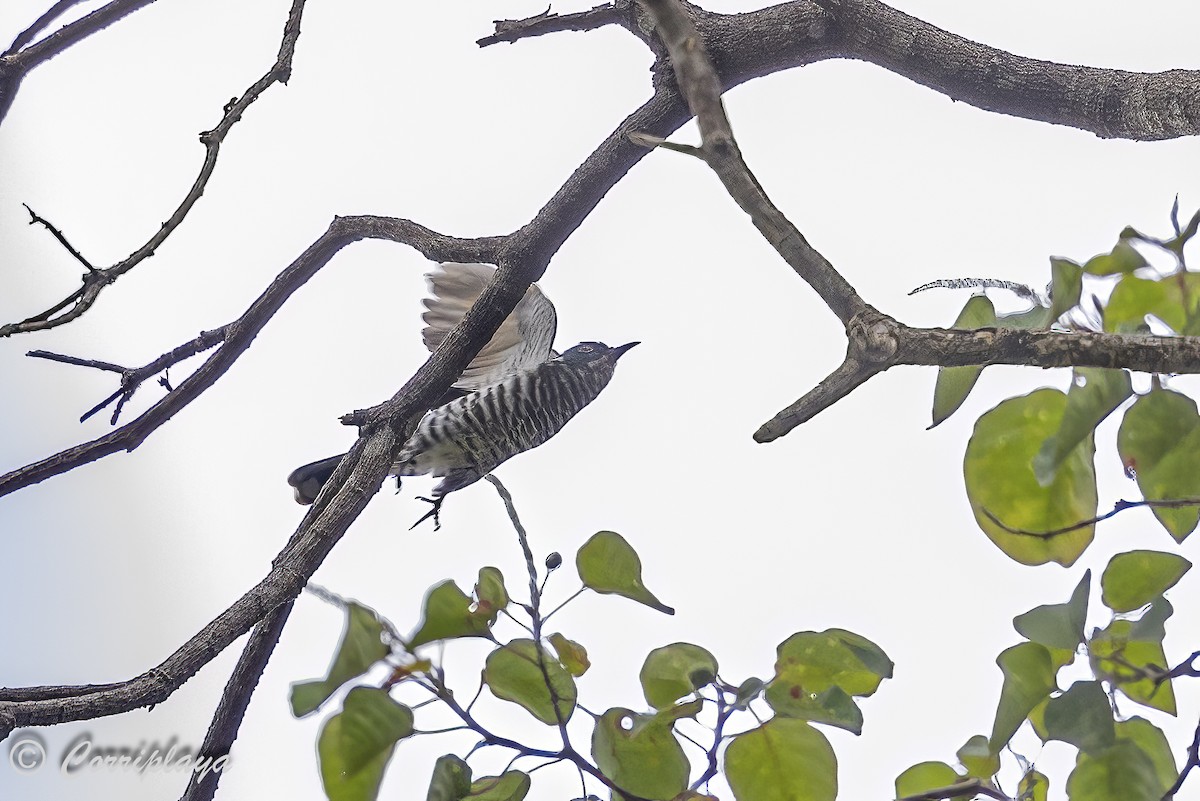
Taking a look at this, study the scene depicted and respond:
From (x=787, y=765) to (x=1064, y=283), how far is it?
206 millimetres

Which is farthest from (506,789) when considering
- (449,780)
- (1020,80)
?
(1020,80)

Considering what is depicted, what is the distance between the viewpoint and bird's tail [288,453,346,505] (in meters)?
0.98

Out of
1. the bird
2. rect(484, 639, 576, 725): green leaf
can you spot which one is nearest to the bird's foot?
the bird

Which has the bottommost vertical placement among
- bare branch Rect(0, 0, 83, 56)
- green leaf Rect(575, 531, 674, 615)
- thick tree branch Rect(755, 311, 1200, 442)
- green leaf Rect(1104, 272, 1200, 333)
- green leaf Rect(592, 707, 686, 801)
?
green leaf Rect(592, 707, 686, 801)

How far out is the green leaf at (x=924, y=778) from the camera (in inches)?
16.2

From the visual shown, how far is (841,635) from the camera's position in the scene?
1.31 feet

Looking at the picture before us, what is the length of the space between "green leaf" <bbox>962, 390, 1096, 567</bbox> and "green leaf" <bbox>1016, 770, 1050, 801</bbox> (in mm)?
90

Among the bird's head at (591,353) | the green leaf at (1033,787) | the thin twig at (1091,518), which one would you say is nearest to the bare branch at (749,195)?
the thin twig at (1091,518)

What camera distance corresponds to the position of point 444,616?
0.41 metres

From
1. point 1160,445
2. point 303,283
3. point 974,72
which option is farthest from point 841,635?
point 303,283

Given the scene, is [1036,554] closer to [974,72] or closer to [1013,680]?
[1013,680]

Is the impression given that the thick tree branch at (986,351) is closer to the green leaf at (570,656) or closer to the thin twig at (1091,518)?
the thin twig at (1091,518)

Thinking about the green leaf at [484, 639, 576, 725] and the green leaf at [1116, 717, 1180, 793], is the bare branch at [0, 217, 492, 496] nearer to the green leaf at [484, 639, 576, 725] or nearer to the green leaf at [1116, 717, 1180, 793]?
the green leaf at [484, 639, 576, 725]

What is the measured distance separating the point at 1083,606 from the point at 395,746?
257 millimetres
